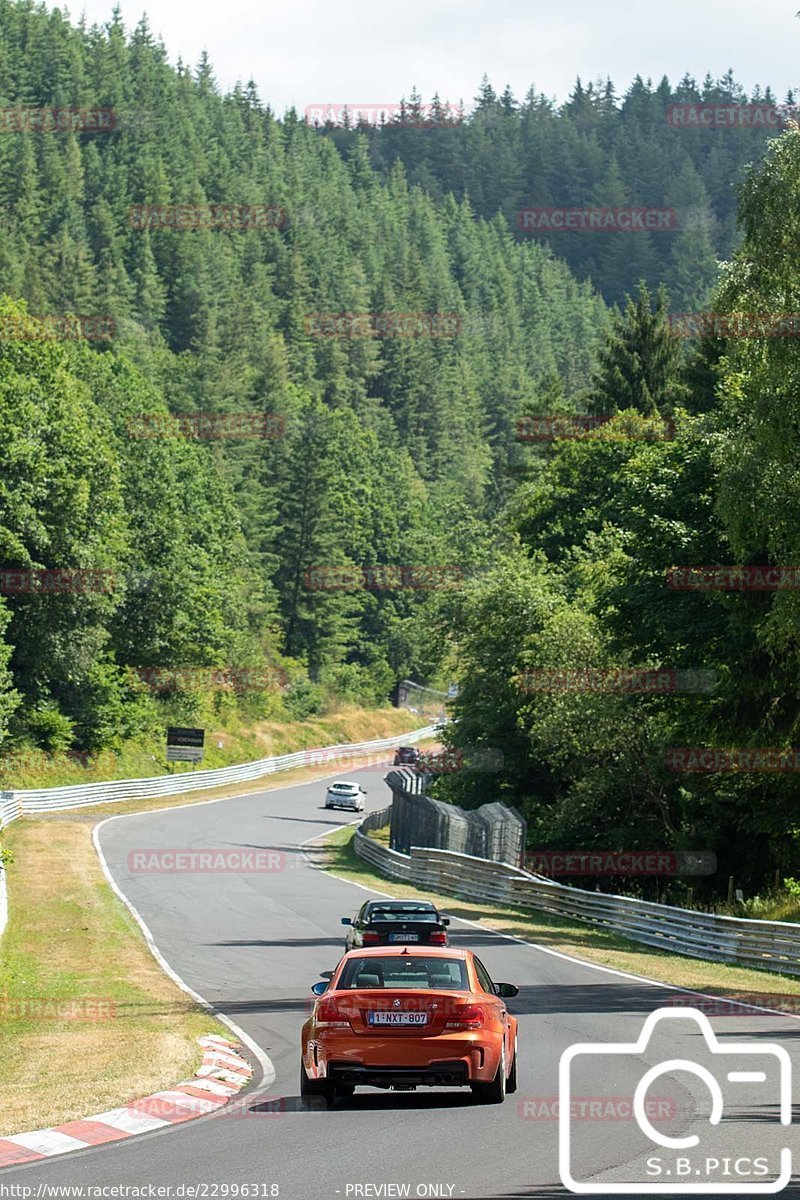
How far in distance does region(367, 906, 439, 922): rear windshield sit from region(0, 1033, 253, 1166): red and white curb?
694cm

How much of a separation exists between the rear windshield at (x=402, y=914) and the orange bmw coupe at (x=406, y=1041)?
9.89m

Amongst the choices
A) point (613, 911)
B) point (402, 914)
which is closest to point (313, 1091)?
point (402, 914)

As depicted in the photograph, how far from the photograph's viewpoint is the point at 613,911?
36.9 metres

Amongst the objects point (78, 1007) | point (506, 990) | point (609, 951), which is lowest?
point (609, 951)

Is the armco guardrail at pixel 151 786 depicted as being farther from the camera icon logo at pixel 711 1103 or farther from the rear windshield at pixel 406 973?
the rear windshield at pixel 406 973

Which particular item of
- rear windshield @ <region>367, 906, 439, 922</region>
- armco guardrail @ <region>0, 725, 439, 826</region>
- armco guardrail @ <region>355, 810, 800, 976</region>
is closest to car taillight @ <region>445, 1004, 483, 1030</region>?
rear windshield @ <region>367, 906, 439, 922</region>

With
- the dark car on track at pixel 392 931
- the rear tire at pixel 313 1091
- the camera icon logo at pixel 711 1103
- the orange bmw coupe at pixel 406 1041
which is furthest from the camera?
the dark car on track at pixel 392 931

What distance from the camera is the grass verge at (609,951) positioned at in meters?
25.2

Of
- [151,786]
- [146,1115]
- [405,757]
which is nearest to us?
[146,1115]

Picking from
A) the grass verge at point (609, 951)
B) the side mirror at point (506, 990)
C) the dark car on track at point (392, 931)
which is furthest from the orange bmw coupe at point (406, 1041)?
the grass verge at point (609, 951)

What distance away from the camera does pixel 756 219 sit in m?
26.2

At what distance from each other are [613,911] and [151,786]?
139 ft

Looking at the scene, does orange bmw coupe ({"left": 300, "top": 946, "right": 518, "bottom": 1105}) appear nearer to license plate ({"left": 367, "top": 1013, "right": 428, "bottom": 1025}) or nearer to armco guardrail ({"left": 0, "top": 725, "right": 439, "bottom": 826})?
license plate ({"left": 367, "top": 1013, "right": 428, "bottom": 1025})

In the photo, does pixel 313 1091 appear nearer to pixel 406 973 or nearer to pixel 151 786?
pixel 406 973
